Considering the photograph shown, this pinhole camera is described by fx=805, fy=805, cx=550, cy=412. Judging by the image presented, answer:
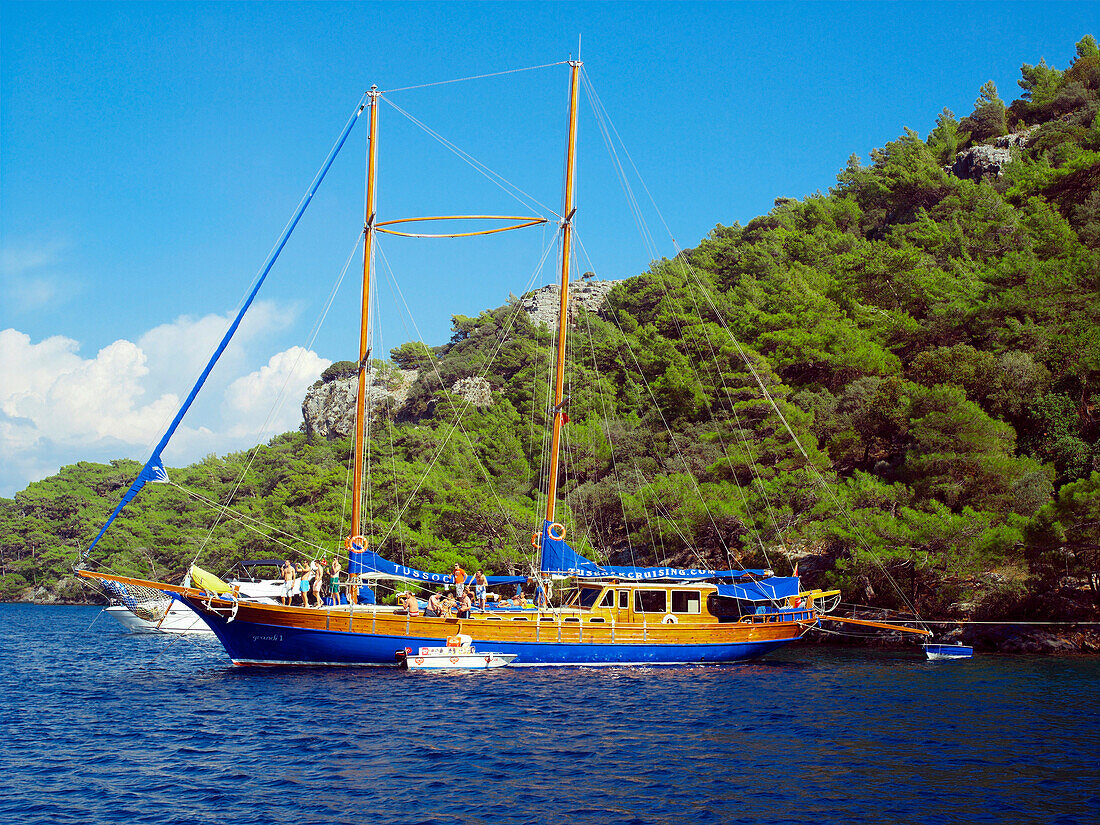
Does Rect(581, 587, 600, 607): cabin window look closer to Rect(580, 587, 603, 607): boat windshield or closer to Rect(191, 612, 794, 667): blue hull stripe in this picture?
Rect(580, 587, 603, 607): boat windshield

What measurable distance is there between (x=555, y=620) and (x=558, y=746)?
10.7 m

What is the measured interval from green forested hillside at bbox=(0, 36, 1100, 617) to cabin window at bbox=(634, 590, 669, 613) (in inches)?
358

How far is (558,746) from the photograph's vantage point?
17734 millimetres

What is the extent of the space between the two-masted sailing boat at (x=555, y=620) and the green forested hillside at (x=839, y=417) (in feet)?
19.4

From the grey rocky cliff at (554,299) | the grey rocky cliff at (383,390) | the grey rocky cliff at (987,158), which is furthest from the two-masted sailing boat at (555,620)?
the grey rocky cliff at (554,299)

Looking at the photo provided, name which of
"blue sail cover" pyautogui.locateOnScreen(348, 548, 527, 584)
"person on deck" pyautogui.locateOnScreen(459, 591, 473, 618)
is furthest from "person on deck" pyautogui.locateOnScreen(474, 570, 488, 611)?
"person on deck" pyautogui.locateOnScreen(459, 591, 473, 618)

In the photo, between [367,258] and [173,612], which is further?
[173,612]

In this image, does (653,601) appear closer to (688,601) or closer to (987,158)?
(688,601)

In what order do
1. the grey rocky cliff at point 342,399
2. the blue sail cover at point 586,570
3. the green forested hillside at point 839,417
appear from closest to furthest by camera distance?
the blue sail cover at point 586,570 < the green forested hillside at point 839,417 < the grey rocky cliff at point 342,399

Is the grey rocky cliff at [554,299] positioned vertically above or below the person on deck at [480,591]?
above

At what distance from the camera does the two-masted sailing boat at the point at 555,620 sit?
1085 inches

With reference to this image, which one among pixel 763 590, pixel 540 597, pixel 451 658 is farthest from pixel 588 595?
pixel 763 590

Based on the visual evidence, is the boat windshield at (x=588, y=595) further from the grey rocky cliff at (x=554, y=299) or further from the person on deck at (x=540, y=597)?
the grey rocky cliff at (x=554, y=299)

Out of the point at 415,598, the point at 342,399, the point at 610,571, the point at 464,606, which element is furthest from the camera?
the point at 342,399
